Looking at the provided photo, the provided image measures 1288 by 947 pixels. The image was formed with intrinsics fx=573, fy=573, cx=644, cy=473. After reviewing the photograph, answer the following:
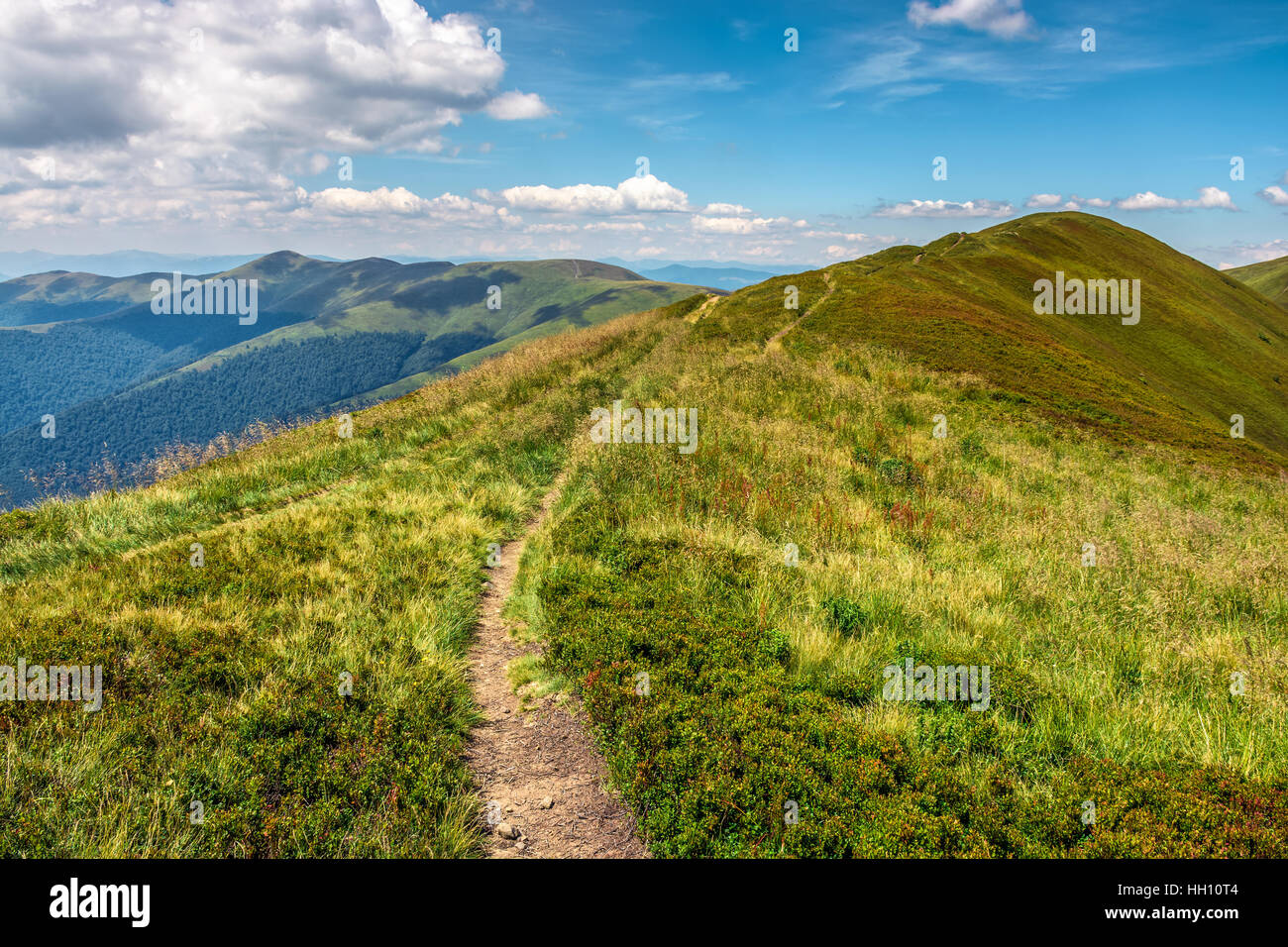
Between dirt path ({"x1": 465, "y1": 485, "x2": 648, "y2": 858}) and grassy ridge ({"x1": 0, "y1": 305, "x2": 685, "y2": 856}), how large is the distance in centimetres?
25

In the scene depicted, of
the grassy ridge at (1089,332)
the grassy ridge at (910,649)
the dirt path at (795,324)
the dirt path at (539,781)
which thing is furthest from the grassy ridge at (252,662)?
the grassy ridge at (1089,332)

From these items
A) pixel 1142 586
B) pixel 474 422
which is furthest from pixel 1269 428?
pixel 474 422

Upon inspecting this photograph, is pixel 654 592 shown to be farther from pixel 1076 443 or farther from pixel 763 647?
pixel 1076 443

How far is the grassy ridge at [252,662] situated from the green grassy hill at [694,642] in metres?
0.04

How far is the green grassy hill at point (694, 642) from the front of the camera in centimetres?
423

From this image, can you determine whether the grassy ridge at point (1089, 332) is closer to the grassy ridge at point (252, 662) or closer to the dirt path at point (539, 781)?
the grassy ridge at point (252, 662)

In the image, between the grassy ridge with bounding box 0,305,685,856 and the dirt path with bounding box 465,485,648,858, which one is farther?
the dirt path with bounding box 465,485,648,858

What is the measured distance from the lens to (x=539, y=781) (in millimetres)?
5184

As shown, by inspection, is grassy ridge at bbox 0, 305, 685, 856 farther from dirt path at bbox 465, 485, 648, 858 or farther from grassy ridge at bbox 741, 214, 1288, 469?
grassy ridge at bbox 741, 214, 1288, 469

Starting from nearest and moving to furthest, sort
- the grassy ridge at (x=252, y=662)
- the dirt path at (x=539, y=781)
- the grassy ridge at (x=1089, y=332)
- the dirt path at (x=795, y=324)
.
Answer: the grassy ridge at (x=252, y=662) → the dirt path at (x=539, y=781) → the grassy ridge at (x=1089, y=332) → the dirt path at (x=795, y=324)

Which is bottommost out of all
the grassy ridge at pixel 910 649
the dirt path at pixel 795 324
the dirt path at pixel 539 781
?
the dirt path at pixel 539 781

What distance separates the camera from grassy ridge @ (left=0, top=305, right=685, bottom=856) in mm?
4188

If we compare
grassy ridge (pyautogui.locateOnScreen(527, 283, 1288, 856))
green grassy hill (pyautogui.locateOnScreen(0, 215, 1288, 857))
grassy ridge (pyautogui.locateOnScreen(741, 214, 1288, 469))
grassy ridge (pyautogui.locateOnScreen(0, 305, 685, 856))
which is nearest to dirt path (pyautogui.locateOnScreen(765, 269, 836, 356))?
grassy ridge (pyautogui.locateOnScreen(741, 214, 1288, 469))

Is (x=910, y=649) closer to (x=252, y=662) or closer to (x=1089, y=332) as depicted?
(x=252, y=662)
